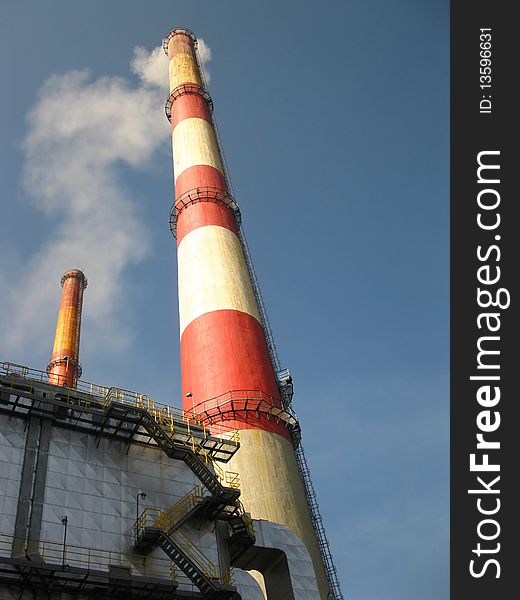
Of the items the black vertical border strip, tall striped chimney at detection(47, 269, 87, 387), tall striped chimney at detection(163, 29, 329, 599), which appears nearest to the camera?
the black vertical border strip

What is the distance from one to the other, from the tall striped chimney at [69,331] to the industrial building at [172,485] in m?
18.8

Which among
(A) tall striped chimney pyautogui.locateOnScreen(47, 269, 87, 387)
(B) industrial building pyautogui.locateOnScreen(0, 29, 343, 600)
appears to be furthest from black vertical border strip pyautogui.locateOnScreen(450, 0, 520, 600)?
(A) tall striped chimney pyautogui.locateOnScreen(47, 269, 87, 387)

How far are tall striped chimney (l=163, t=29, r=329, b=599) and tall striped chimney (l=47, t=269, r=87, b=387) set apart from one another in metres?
14.5

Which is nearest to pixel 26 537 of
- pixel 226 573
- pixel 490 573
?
pixel 226 573

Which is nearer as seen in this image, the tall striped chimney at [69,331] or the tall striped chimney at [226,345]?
the tall striped chimney at [226,345]

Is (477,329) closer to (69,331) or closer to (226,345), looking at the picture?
(226,345)

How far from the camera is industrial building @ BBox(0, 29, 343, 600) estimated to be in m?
19.6

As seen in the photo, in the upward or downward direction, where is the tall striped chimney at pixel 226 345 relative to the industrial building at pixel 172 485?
upward

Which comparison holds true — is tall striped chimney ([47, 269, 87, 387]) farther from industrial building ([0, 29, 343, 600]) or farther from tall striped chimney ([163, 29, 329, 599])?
industrial building ([0, 29, 343, 600])

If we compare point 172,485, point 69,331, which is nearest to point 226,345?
point 172,485

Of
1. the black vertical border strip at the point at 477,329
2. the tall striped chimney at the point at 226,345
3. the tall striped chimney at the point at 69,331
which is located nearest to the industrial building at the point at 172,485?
Answer: the tall striped chimney at the point at 226,345

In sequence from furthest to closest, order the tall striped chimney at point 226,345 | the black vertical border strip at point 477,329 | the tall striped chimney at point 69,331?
the tall striped chimney at point 69,331 → the tall striped chimney at point 226,345 → the black vertical border strip at point 477,329

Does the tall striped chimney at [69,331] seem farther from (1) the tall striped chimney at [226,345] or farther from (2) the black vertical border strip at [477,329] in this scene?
(2) the black vertical border strip at [477,329]

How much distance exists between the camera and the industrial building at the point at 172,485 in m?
19.6
